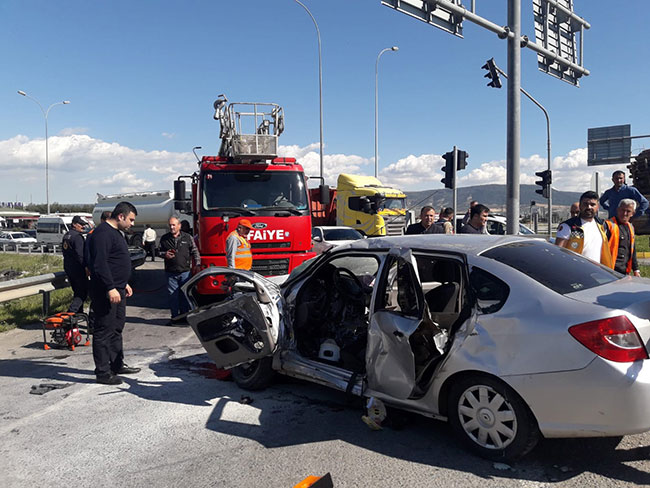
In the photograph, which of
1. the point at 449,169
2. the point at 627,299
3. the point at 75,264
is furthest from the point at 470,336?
the point at 449,169

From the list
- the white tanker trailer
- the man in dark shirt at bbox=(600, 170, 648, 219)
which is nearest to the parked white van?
the white tanker trailer

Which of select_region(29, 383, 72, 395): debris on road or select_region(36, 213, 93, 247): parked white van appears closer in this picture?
select_region(29, 383, 72, 395): debris on road

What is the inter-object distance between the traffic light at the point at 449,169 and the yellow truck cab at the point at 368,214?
7.84 m

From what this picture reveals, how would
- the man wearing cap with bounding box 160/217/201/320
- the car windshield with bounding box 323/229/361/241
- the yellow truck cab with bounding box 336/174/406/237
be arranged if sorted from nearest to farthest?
the man wearing cap with bounding box 160/217/201/320
the car windshield with bounding box 323/229/361/241
the yellow truck cab with bounding box 336/174/406/237

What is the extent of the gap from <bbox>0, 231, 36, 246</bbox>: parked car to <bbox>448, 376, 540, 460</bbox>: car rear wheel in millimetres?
37176

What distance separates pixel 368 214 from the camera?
19875mm

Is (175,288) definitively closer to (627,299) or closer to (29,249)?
(627,299)

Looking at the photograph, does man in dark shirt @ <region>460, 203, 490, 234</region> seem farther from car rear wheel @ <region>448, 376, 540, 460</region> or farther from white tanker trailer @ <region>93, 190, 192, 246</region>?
white tanker trailer @ <region>93, 190, 192, 246</region>

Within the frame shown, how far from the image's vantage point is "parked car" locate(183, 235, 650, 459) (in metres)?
2.94

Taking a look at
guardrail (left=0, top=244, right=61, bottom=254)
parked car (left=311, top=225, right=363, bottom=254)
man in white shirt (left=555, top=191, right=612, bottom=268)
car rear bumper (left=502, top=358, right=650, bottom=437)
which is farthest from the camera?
guardrail (left=0, top=244, right=61, bottom=254)

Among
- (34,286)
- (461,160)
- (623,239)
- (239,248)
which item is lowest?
(34,286)

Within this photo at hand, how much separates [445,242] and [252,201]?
18.4 feet

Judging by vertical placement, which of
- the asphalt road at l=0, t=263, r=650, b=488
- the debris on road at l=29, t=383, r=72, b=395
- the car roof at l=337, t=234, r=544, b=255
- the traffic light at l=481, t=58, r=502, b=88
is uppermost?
the traffic light at l=481, t=58, r=502, b=88

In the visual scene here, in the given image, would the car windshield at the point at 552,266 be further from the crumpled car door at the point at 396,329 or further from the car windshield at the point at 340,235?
the car windshield at the point at 340,235
